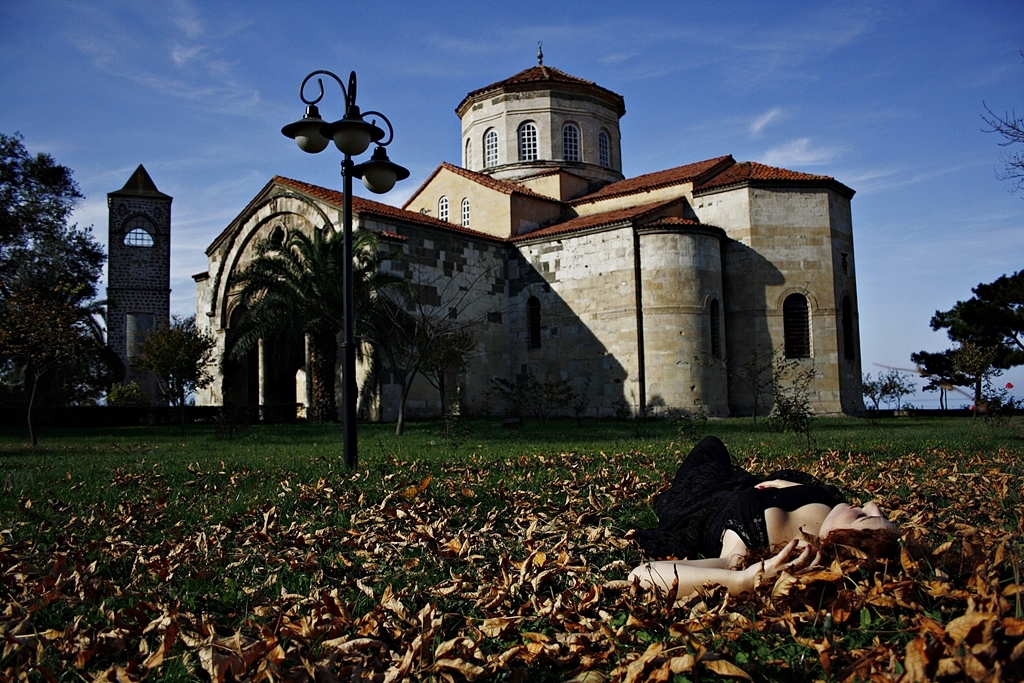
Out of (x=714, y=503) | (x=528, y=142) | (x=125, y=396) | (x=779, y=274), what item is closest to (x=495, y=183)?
(x=528, y=142)

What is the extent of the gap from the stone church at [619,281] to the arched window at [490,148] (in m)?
1.74

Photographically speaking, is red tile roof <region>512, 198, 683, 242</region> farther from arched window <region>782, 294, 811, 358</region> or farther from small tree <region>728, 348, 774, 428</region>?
small tree <region>728, 348, 774, 428</region>

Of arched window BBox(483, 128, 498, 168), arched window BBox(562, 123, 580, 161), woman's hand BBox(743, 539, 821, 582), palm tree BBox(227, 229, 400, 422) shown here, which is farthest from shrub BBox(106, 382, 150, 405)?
woman's hand BBox(743, 539, 821, 582)

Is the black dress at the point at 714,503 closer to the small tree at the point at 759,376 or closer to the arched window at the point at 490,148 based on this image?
the small tree at the point at 759,376

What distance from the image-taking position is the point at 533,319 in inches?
1069

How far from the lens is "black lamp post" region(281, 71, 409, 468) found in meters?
8.71

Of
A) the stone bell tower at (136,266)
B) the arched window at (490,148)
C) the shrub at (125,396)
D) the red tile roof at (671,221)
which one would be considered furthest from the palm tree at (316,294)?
the stone bell tower at (136,266)

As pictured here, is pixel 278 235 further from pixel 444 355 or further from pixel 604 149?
pixel 604 149

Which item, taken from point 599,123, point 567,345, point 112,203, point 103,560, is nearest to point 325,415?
point 567,345

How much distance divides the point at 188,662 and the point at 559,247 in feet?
77.2

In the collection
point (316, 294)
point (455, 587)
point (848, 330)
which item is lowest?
point (455, 587)

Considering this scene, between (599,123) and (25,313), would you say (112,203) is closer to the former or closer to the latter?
(599,123)

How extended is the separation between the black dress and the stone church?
60.0 feet

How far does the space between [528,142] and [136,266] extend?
25.8 meters
